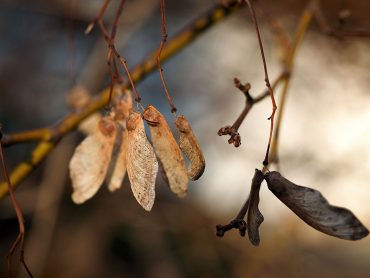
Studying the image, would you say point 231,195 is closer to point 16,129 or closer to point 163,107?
point 163,107

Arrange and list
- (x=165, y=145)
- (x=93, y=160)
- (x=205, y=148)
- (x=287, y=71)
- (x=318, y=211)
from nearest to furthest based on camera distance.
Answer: (x=318, y=211) < (x=165, y=145) < (x=93, y=160) < (x=287, y=71) < (x=205, y=148)

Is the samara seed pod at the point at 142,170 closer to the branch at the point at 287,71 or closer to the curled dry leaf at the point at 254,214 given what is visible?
the curled dry leaf at the point at 254,214

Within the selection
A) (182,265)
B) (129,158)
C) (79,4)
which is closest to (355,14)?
(79,4)

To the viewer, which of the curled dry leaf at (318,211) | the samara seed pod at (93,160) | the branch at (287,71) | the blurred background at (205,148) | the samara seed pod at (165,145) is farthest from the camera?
the blurred background at (205,148)

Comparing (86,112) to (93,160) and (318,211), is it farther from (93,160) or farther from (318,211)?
(318,211)

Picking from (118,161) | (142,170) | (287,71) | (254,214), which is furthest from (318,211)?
(287,71)

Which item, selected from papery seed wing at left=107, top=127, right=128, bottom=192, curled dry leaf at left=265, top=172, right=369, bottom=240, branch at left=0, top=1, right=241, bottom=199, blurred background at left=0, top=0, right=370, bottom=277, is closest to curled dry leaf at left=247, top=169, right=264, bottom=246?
curled dry leaf at left=265, top=172, right=369, bottom=240

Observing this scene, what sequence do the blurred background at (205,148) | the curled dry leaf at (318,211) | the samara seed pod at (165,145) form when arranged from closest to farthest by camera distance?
the curled dry leaf at (318,211) < the samara seed pod at (165,145) < the blurred background at (205,148)

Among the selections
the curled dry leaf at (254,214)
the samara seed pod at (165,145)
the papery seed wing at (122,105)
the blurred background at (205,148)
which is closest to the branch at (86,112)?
the papery seed wing at (122,105)

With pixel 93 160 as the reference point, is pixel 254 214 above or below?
below
